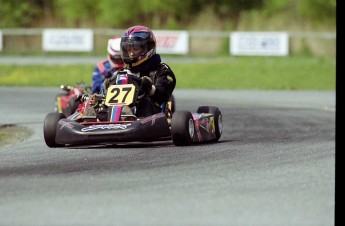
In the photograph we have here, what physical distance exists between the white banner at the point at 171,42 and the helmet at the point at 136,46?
27935 mm

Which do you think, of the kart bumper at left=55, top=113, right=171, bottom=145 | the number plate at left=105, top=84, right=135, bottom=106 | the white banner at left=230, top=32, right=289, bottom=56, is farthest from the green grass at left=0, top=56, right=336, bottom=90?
the kart bumper at left=55, top=113, right=171, bottom=145

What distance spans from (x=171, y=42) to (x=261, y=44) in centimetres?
428

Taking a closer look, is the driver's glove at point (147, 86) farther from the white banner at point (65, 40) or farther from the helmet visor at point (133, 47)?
the white banner at point (65, 40)

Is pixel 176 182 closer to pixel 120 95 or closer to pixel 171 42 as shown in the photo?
pixel 120 95

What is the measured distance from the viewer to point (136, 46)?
39.3 feet

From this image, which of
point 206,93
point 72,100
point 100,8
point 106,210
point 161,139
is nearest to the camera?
point 106,210

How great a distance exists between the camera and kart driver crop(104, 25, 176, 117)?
11.7m

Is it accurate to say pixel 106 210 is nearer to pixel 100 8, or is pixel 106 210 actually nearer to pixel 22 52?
pixel 22 52

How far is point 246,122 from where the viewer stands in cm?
1567

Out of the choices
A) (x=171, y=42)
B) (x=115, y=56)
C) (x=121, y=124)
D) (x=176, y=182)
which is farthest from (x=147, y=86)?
(x=171, y=42)

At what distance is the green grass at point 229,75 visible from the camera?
92.3 feet
